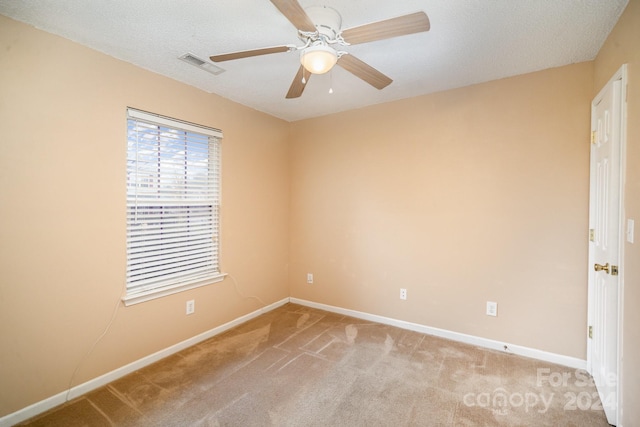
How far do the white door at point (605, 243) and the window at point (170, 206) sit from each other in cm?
312

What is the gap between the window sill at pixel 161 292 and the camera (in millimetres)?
2348

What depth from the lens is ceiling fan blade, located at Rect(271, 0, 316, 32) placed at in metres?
1.26

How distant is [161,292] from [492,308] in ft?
9.89

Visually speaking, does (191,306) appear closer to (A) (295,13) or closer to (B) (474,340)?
(A) (295,13)

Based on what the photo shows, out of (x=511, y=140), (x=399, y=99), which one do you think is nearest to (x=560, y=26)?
(x=511, y=140)

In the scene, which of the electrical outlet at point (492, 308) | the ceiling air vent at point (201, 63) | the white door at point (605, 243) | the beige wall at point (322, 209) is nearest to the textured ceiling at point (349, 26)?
the ceiling air vent at point (201, 63)

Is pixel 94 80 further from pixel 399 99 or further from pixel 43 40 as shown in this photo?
pixel 399 99

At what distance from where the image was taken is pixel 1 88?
1.76 metres

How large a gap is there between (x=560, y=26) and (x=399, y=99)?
1.45 metres

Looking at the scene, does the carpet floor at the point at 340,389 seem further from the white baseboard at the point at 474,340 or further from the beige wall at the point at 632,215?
the beige wall at the point at 632,215

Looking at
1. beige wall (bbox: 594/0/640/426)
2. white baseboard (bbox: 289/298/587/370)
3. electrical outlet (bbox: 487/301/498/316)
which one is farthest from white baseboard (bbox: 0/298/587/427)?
beige wall (bbox: 594/0/640/426)

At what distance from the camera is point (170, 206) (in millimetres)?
2666

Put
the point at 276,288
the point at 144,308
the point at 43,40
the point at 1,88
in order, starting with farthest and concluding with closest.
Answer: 1. the point at 276,288
2. the point at 144,308
3. the point at 43,40
4. the point at 1,88

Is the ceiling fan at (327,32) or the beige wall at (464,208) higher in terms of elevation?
the ceiling fan at (327,32)
